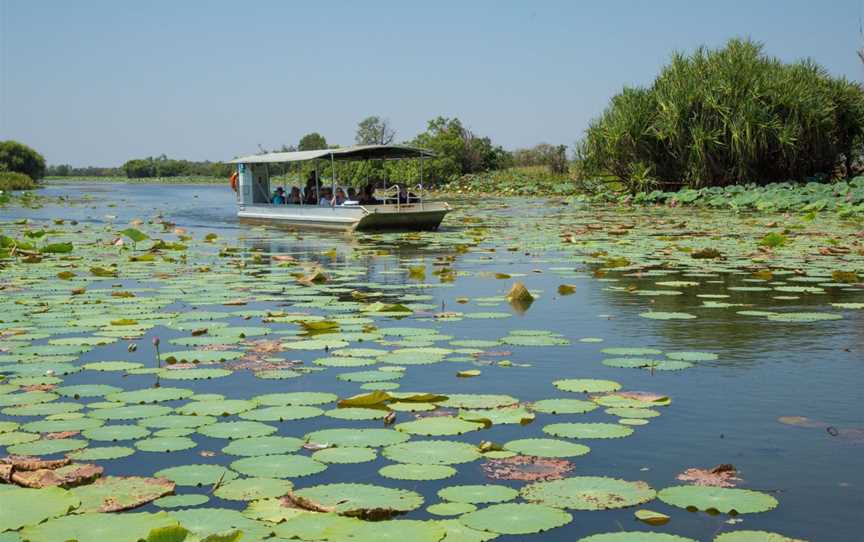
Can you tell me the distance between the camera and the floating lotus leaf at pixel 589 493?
326cm

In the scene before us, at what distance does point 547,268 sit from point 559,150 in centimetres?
4540

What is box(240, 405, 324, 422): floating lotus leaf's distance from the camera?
175 inches

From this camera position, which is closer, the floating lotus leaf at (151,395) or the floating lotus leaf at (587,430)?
the floating lotus leaf at (587,430)

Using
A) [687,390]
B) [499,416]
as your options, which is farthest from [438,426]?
[687,390]

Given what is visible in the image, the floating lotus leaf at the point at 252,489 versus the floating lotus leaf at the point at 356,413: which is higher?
the floating lotus leaf at the point at 356,413

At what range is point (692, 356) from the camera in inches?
231

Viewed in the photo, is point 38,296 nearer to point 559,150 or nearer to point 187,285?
point 187,285

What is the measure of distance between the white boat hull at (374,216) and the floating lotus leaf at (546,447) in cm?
1458

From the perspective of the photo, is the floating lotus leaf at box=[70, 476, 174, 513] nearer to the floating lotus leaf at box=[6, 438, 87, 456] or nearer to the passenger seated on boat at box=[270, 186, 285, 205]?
the floating lotus leaf at box=[6, 438, 87, 456]

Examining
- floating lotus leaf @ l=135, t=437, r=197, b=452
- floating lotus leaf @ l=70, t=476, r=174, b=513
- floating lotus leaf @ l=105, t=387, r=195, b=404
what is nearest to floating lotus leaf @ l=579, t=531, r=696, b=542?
floating lotus leaf @ l=70, t=476, r=174, b=513

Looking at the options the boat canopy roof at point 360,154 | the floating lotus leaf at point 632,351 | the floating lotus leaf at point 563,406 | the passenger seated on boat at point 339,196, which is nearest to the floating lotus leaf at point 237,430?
the floating lotus leaf at point 563,406

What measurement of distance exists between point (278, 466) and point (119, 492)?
0.60 m

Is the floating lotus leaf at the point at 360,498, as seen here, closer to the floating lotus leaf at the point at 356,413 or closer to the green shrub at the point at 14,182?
the floating lotus leaf at the point at 356,413

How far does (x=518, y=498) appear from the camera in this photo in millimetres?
3324
